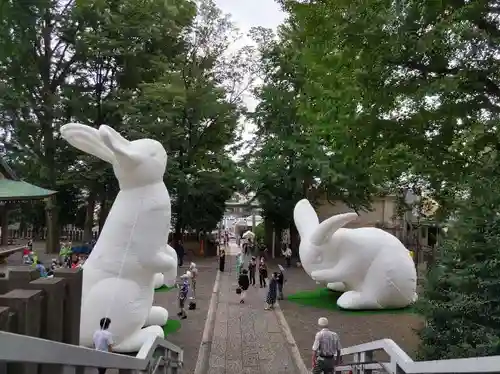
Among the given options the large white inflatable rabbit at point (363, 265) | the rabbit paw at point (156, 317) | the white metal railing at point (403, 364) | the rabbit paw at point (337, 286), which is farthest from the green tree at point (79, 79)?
the white metal railing at point (403, 364)

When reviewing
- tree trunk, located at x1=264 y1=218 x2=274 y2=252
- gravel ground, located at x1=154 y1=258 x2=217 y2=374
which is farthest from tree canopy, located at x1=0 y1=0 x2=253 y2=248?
gravel ground, located at x1=154 y1=258 x2=217 y2=374

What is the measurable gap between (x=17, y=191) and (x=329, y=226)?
489 inches

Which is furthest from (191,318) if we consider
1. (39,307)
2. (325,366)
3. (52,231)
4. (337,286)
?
(52,231)

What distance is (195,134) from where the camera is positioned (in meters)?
33.5

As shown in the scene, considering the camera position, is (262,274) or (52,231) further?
(52,231)

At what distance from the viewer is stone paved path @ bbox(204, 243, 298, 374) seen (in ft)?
36.7

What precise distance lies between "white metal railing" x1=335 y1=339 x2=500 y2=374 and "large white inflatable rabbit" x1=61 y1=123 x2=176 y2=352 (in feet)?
13.8

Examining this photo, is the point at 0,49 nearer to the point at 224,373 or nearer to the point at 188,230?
the point at 224,373

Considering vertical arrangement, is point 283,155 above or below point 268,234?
above

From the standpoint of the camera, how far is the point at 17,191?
2095cm

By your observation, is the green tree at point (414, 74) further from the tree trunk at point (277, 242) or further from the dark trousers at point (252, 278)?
the tree trunk at point (277, 242)

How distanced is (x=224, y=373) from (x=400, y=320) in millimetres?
6840

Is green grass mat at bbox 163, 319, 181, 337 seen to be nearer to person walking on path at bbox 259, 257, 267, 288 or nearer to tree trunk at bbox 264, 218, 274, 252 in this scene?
person walking on path at bbox 259, 257, 267, 288

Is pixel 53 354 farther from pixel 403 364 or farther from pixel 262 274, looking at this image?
pixel 262 274
